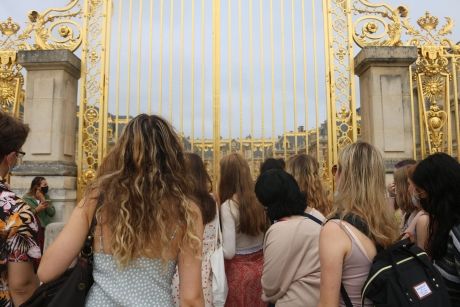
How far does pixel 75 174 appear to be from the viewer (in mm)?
6375

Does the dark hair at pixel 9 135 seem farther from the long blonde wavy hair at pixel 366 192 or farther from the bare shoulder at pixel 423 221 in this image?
the bare shoulder at pixel 423 221

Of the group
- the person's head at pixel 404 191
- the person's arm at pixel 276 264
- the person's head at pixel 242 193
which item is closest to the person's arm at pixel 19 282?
the person's arm at pixel 276 264

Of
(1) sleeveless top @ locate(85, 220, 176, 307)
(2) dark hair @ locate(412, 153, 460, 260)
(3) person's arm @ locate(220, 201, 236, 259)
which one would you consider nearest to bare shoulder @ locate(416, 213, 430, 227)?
(2) dark hair @ locate(412, 153, 460, 260)

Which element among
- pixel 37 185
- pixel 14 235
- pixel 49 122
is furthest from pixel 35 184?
pixel 14 235

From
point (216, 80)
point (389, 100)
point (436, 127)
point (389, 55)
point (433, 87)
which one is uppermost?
point (389, 55)

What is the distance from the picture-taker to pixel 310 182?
3260 millimetres

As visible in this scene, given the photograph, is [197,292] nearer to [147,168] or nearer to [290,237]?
[147,168]

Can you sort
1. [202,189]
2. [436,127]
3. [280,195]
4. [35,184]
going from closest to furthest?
1. [280,195]
2. [202,189]
3. [35,184]
4. [436,127]

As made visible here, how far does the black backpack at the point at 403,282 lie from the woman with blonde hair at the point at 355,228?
7cm

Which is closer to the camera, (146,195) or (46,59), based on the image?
(146,195)

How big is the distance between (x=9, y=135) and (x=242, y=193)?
167 cm

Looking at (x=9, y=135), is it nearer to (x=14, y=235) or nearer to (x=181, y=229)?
(x=14, y=235)

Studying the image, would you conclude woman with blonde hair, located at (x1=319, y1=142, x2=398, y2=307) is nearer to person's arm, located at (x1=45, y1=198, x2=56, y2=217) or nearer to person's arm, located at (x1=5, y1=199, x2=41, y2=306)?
person's arm, located at (x1=5, y1=199, x2=41, y2=306)

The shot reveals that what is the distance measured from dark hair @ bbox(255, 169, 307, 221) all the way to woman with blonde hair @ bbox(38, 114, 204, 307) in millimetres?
858
